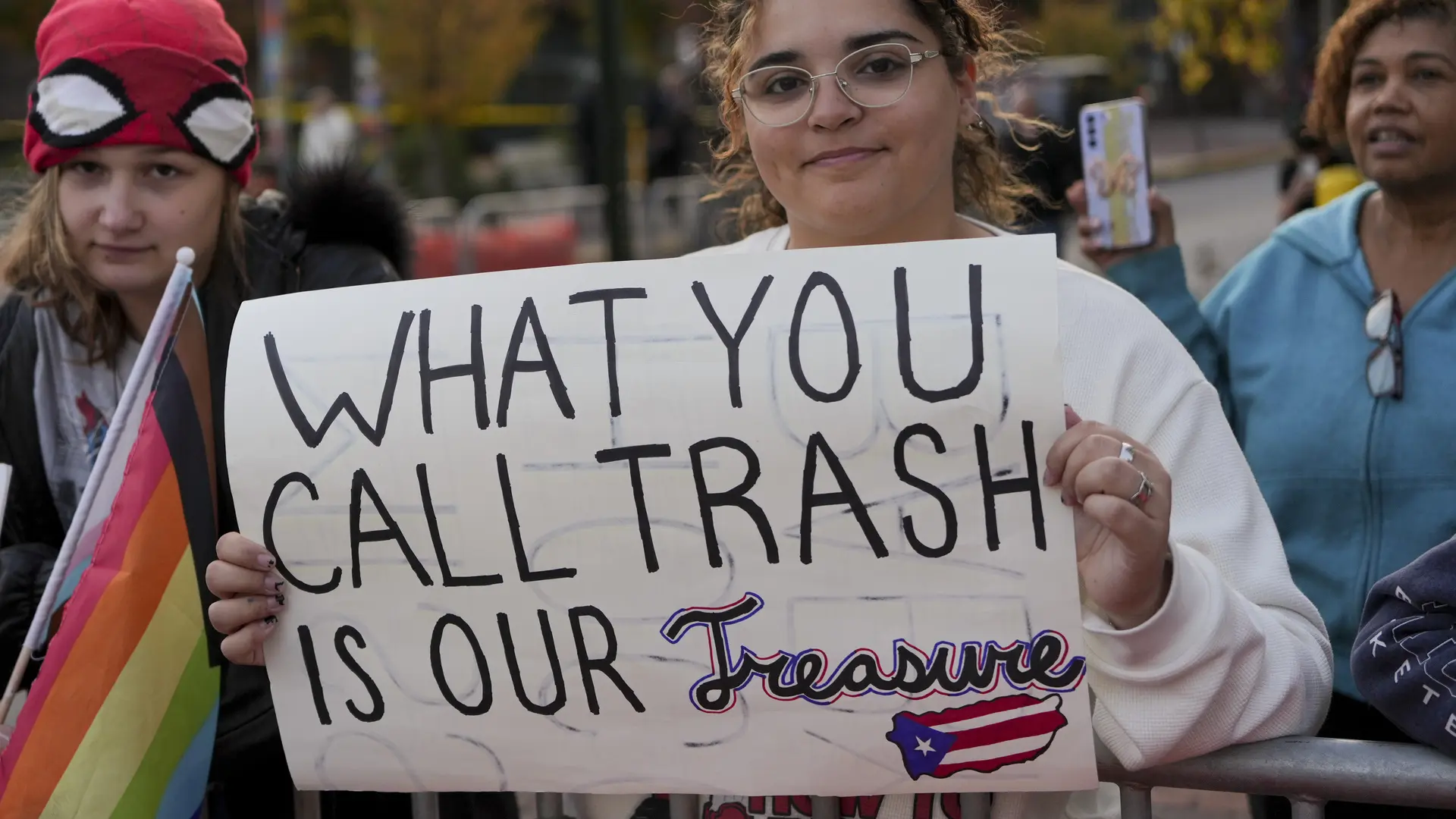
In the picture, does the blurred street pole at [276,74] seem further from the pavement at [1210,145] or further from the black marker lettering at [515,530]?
the black marker lettering at [515,530]

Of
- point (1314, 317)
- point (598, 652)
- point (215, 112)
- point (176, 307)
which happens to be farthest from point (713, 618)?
point (1314, 317)

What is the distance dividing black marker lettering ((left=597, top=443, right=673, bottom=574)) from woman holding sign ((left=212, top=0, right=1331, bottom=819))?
9 centimetres

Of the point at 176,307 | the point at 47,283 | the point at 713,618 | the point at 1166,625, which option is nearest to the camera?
the point at 1166,625

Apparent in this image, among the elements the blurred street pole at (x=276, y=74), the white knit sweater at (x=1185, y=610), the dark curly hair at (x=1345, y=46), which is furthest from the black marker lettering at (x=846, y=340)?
the blurred street pole at (x=276, y=74)

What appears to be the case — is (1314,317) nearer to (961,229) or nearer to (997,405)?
(961,229)

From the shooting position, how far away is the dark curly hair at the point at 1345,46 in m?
2.86

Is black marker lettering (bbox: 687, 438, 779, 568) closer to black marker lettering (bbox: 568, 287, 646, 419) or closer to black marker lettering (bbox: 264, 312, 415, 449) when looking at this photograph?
black marker lettering (bbox: 568, 287, 646, 419)

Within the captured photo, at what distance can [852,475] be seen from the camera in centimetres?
180

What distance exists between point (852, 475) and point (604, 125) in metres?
7.98

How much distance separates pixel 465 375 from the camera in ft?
6.28

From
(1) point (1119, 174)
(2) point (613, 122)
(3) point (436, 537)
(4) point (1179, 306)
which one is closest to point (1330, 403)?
(4) point (1179, 306)

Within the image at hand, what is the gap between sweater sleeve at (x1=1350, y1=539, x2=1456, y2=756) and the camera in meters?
1.79

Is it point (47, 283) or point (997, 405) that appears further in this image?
point (47, 283)

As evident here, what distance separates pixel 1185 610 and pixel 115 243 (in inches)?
71.8
